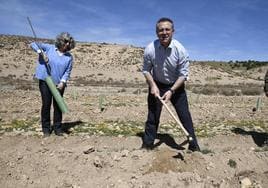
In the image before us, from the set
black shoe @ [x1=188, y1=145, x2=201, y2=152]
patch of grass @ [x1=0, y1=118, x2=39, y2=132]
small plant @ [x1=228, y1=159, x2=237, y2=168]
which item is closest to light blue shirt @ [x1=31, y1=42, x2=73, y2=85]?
patch of grass @ [x1=0, y1=118, x2=39, y2=132]

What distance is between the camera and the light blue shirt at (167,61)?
17.9ft

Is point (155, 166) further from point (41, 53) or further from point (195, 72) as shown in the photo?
point (195, 72)

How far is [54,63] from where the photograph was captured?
668cm

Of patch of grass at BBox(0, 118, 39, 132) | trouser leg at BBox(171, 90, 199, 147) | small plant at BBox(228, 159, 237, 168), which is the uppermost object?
trouser leg at BBox(171, 90, 199, 147)

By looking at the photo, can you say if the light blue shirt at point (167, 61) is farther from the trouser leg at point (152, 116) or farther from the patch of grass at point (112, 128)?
the patch of grass at point (112, 128)

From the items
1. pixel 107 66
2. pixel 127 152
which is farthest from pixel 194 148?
pixel 107 66

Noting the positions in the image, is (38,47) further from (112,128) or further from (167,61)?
→ (112,128)

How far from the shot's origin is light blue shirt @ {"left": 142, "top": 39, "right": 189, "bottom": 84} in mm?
5453

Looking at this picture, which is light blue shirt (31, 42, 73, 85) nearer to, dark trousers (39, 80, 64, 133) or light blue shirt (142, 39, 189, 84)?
dark trousers (39, 80, 64, 133)

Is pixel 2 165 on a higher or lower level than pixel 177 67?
lower

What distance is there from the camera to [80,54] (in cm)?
6278

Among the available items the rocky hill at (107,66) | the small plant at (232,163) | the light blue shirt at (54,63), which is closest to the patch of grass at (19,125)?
the light blue shirt at (54,63)

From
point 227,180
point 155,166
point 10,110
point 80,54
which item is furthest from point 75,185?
point 80,54

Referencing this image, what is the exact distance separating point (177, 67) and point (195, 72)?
51.2 m
